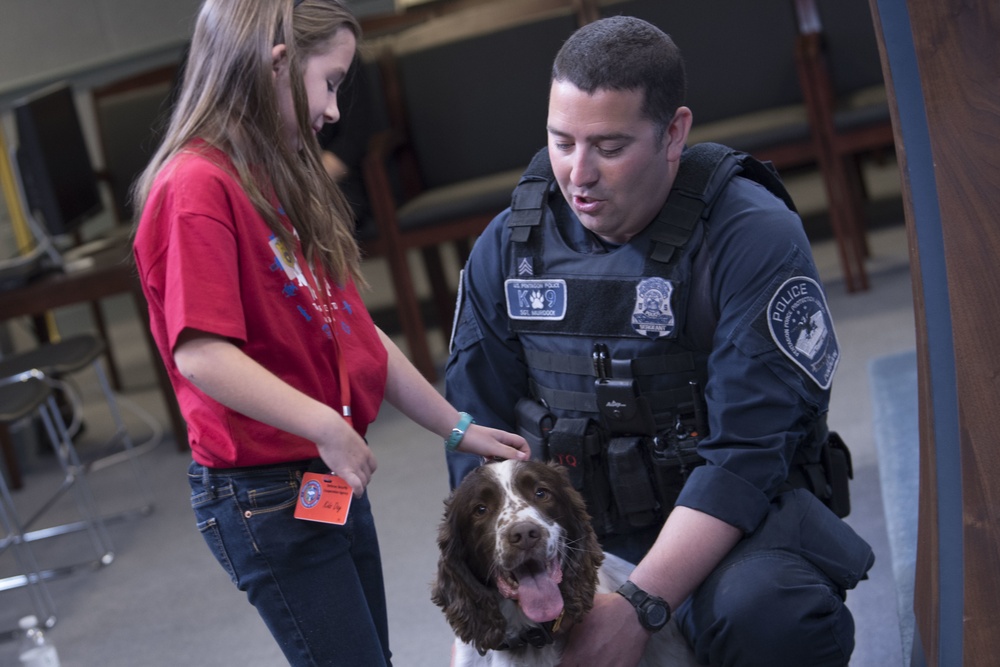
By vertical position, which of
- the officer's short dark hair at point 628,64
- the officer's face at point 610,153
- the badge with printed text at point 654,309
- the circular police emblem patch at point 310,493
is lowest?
the circular police emblem patch at point 310,493

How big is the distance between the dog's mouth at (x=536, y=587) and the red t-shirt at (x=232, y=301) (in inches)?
13.1

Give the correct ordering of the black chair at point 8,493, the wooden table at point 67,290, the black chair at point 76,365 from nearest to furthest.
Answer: the black chair at point 8,493
the black chair at point 76,365
the wooden table at point 67,290

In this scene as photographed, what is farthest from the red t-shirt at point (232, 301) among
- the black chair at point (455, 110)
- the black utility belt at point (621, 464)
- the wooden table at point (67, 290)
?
the black chair at point (455, 110)

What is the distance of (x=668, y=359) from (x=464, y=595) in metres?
0.54

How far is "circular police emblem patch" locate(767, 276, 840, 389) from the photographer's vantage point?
1.75 metres

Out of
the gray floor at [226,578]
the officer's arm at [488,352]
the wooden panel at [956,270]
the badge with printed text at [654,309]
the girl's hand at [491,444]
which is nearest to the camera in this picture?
the wooden panel at [956,270]

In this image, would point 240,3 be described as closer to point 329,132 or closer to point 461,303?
point 461,303

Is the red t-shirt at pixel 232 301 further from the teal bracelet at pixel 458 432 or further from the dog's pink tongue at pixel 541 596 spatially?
the dog's pink tongue at pixel 541 596

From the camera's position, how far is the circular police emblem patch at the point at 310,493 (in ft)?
5.24

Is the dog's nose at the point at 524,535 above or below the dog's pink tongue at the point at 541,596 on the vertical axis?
above

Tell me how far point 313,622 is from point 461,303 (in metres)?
0.73

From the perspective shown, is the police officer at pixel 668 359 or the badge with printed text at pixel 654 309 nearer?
the police officer at pixel 668 359

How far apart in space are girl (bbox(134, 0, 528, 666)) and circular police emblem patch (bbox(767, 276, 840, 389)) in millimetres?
615

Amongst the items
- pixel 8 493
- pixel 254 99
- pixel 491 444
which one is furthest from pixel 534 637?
pixel 8 493
